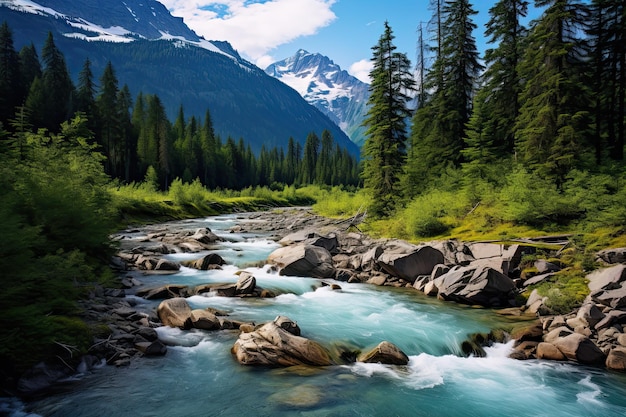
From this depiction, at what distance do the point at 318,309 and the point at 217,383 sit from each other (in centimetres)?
628

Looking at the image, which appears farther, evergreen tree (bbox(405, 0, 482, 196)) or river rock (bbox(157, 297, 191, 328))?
evergreen tree (bbox(405, 0, 482, 196))

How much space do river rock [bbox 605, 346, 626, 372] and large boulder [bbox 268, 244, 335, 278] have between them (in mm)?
11887

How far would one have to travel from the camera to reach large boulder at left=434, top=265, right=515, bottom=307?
1457cm

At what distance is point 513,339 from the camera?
450 inches

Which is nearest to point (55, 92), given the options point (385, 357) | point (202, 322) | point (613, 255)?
point (202, 322)

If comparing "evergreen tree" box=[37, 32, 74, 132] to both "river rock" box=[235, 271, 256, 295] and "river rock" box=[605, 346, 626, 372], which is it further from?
"river rock" box=[605, 346, 626, 372]

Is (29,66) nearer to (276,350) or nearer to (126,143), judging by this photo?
(126,143)

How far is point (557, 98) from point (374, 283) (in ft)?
53.0

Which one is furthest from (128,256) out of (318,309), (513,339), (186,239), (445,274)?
(513,339)

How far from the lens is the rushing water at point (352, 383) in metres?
7.57

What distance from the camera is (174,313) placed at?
1172 centimetres

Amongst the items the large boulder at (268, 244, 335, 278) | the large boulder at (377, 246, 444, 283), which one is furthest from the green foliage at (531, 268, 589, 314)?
the large boulder at (268, 244, 335, 278)

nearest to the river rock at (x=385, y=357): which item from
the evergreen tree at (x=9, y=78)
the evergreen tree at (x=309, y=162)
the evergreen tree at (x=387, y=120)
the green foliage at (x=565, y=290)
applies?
the green foliage at (x=565, y=290)

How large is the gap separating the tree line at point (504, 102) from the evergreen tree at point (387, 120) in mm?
88
